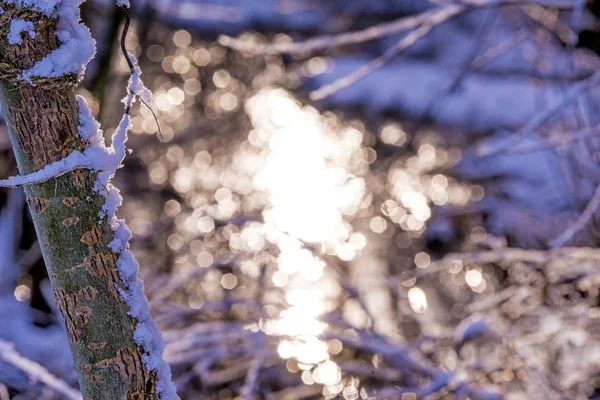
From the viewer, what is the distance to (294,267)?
494 cm

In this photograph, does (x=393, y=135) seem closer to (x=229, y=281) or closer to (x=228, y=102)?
(x=228, y=102)

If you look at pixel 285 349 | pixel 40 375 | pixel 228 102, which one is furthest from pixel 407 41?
pixel 228 102

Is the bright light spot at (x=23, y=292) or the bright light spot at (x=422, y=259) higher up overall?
the bright light spot at (x=23, y=292)

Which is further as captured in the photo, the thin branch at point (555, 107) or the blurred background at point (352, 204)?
the blurred background at point (352, 204)

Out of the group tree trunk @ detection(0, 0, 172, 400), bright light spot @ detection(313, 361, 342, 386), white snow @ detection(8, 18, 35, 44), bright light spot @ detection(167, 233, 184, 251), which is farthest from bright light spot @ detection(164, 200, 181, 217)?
white snow @ detection(8, 18, 35, 44)

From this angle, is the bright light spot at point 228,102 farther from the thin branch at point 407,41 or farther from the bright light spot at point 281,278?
the thin branch at point 407,41

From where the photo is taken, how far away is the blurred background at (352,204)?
2605 millimetres

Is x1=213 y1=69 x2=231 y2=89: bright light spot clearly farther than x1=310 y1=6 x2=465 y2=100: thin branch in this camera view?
Yes

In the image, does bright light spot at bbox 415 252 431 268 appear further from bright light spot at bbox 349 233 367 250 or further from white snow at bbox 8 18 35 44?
white snow at bbox 8 18 35 44

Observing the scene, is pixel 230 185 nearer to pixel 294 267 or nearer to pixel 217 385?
pixel 294 267

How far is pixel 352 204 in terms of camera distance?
663cm

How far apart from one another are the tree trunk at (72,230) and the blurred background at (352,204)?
1.06 feet

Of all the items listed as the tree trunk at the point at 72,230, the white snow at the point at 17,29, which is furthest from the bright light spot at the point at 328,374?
the white snow at the point at 17,29

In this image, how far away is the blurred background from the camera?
261 centimetres
